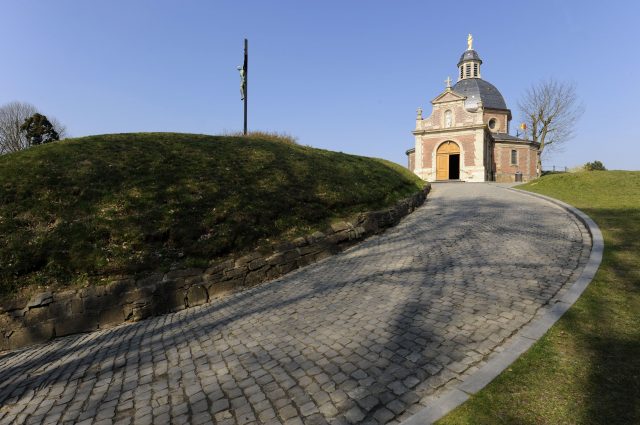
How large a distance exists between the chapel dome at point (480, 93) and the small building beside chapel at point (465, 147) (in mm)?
258

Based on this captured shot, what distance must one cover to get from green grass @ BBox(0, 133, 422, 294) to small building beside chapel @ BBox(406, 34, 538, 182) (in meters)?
25.8

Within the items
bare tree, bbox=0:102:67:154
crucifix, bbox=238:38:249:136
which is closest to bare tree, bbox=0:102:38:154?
bare tree, bbox=0:102:67:154

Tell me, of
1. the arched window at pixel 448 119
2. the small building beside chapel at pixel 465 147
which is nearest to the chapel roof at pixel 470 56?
the small building beside chapel at pixel 465 147

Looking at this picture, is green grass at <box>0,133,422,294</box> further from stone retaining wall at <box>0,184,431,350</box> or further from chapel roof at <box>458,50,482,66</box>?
chapel roof at <box>458,50,482,66</box>

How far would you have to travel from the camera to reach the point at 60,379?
456 cm

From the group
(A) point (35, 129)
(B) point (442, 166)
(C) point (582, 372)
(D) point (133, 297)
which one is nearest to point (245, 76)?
(D) point (133, 297)

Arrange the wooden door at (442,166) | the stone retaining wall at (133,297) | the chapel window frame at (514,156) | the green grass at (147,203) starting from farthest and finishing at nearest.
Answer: the chapel window frame at (514,156) → the wooden door at (442,166) → the green grass at (147,203) → the stone retaining wall at (133,297)

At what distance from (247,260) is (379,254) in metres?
3.63

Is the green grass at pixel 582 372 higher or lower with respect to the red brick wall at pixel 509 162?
lower

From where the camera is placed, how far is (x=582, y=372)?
3.65m

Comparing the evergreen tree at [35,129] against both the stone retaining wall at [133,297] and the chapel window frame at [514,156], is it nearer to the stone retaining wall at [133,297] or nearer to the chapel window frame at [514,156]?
the stone retaining wall at [133,297]

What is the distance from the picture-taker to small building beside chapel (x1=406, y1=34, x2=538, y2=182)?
3691 centimetres

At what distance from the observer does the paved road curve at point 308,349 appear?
141 inches

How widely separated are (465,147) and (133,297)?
123 feet
